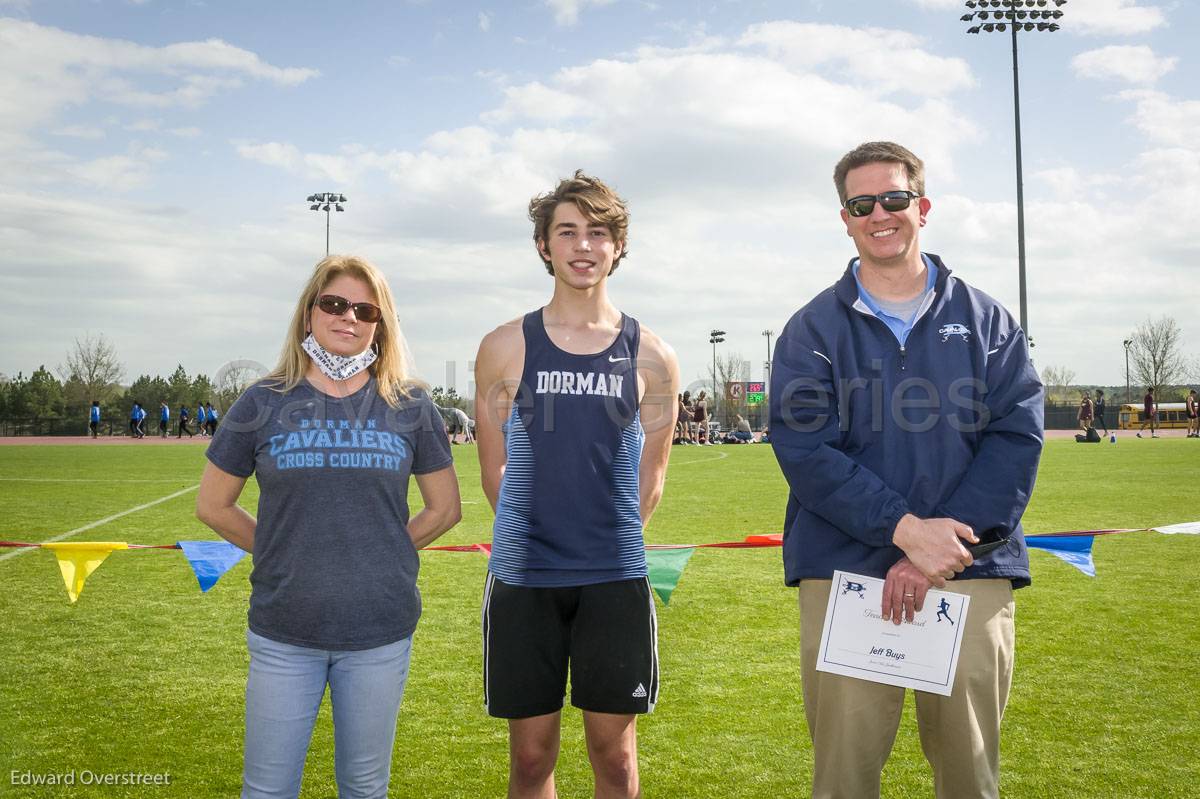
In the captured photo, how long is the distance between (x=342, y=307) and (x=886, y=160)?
1784 mm

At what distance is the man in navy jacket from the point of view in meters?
2.55

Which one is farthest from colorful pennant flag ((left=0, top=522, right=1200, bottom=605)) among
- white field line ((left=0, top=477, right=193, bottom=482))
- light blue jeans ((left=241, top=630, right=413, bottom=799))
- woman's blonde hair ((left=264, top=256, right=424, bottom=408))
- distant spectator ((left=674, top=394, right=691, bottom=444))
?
distant spectator ((left=674, top=394, right=691, bottom=444))

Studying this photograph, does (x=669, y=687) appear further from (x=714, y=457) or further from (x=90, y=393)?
(x=90, y=393)

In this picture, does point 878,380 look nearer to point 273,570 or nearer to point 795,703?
point 273,570

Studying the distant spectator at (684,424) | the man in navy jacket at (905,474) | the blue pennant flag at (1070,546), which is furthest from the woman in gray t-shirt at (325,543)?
the distant spectator at (684,424)

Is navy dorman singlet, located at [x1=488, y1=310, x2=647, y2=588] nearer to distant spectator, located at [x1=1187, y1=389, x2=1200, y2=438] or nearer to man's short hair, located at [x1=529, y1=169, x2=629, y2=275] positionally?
man's short hair, located at [x1=529, y1=169, x2=629, y2=275]

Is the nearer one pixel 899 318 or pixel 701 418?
pixel 899 318

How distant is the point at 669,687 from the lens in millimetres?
5117

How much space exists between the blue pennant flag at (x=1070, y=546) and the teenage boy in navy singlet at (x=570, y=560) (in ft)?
10.2

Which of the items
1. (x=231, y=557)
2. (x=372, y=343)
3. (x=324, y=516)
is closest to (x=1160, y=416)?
(x=231, y=557)

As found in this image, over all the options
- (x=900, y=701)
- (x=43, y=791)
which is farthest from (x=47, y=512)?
(x=900, y=701)

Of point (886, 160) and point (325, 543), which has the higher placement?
point (886, 160)

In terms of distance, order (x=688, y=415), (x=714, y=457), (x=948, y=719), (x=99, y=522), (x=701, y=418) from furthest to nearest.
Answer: (x=688, y=415) → (x=701, y=418) → (x=714, y=457) → (x=99, y=522) → (x=948, y=719)

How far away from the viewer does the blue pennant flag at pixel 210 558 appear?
4746 mm
